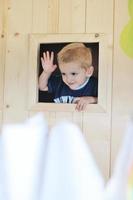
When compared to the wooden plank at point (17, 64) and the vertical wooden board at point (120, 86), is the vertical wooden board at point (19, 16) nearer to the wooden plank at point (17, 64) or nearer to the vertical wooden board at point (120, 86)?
Result: the wooden plank at point (17, 64)

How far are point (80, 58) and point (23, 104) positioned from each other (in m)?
0.40

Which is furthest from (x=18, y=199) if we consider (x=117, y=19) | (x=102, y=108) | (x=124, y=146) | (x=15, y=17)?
(x=15, y=17)

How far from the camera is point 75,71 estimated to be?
1734 millimetres

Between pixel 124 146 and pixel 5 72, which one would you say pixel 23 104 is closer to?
pixel 5 72

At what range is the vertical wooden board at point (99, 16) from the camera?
5.68 feet

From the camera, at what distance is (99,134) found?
170cm

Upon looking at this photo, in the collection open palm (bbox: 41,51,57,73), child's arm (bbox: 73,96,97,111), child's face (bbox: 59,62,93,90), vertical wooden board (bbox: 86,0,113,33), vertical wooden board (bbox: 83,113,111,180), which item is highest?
vertical wooden board (bbox: 86,0,113,33)

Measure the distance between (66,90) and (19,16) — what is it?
1.67 feet

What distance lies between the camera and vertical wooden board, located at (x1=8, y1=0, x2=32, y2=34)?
6.05ft

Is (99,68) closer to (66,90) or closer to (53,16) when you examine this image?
(66,90)

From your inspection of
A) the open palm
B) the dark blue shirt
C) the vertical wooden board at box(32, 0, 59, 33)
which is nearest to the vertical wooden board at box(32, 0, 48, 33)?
the vertical wooden board at box(32, 0, 59, 33)

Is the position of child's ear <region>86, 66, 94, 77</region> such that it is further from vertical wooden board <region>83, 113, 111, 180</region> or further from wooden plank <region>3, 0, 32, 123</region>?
wooden plank <region>3, 0, 32, 123</region>

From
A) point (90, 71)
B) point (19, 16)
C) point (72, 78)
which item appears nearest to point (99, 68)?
point (90, 71)

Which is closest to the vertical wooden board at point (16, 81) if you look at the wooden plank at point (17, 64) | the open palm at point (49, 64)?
the wooden plank at point (17, 64)
